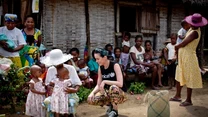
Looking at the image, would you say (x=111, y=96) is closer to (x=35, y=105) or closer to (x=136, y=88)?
(x=35, y=105)

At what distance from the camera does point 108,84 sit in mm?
4352

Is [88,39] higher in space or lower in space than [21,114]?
higher

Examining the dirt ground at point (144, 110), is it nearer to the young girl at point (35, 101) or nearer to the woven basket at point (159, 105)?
the woven basket at point (159, 105)

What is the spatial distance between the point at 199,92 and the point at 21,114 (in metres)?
4.88

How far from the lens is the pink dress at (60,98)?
12.6 feet

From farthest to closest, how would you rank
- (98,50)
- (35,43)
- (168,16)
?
(168,16) → (35,43) → (98,50)

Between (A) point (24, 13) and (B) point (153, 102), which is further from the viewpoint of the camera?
(A) point (24, 13)

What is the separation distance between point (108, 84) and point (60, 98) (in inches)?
34.5

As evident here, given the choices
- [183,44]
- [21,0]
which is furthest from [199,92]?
[21,0]

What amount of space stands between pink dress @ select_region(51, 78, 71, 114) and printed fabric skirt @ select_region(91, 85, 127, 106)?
0.63 metres

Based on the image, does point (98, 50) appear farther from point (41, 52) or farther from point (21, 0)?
point (21, 0)

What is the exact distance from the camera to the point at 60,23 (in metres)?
7.05

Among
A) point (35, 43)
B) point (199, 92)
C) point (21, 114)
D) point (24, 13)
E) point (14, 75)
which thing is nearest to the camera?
point (14, 75)

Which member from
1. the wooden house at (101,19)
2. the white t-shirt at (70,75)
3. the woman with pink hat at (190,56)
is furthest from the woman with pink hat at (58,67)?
the wooden house at (101,19)
